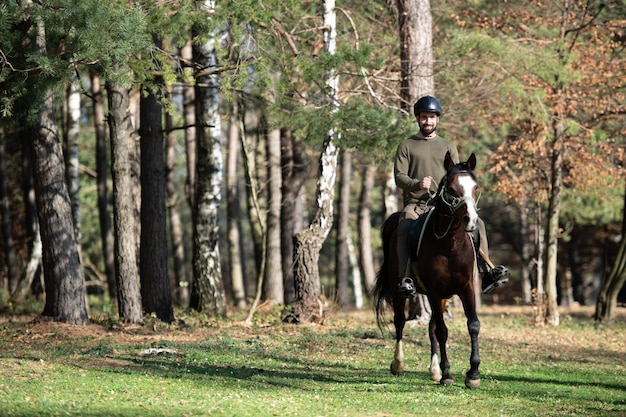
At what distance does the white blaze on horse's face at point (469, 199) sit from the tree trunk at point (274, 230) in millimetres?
13619

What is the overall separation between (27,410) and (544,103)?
15.3 metres

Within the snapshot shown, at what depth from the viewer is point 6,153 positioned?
33.5 meters

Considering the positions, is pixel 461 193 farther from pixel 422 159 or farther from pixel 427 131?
pixel 427 131

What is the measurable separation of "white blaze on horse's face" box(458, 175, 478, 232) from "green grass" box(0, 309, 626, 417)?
6.17 ft

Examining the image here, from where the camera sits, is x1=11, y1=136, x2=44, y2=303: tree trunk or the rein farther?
x1=11, y1=136, x2=44, y2=303: tree trunk

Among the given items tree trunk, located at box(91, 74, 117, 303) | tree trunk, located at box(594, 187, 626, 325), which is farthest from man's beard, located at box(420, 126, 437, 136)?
tree trunk, located at box(91, 74, 117, 303)

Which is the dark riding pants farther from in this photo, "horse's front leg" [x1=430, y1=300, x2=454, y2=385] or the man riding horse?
"horse's front leg" [x1=430, y1=300, x2=454, y2=385]

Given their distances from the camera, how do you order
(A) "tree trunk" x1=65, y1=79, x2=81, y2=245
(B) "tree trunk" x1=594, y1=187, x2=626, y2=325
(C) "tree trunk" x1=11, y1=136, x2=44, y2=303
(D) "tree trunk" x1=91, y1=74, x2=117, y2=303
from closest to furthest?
(B) "tree trunk" x1=594, y1=187, x2=626, y2=325 < (C) "tree trunk" x1=11, y1=136, x2=44, y2=303 < (A) "tree trunk" x1=65, y1=79, x2=81, y2=245 < (D) "tree trunk" x1=91, y1=74, x2=117, y2=303

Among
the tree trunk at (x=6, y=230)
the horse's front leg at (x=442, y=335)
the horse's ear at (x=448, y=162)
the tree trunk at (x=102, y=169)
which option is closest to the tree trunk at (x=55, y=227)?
the horse's front leg at (x=442, y=335)

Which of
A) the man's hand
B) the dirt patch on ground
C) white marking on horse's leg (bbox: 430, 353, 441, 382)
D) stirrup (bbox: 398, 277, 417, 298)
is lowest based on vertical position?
white marking on horse's leg (bbox: 430, 353, 441, 382)

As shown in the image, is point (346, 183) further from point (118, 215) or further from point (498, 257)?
point (498, 257)

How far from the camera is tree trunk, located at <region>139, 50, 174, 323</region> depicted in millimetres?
17531

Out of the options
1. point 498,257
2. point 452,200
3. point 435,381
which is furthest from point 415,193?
point 498,257

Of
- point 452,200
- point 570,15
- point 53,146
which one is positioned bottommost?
point 452,200
